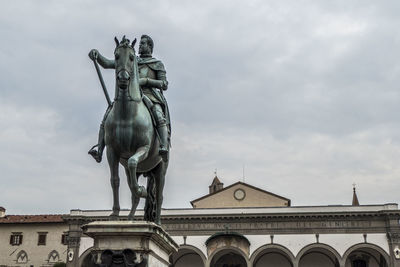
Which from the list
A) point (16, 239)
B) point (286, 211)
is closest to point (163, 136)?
point (286, 211)

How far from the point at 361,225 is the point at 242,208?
8.92m

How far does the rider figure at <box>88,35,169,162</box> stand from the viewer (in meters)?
6.47

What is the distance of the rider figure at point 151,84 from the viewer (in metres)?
6.47

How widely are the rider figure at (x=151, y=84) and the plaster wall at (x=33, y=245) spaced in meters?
39.2

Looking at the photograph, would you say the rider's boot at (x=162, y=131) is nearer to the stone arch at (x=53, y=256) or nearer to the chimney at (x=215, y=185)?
the stone arch at (x=53, y=256)

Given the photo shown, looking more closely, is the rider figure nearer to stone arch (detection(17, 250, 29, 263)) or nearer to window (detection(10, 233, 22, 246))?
stone arch (detection(17, 250, 29, 263))

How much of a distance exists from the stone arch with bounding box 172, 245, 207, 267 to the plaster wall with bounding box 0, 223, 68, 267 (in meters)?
10.4

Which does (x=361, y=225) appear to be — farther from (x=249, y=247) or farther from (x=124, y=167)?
(x=124, y=167)

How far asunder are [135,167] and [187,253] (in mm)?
34799

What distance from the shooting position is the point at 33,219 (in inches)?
1763

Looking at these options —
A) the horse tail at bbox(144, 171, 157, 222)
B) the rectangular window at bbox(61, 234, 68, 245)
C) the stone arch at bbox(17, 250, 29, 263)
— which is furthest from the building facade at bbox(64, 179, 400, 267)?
the horse tail at bbox(144, 171, 157, 222)

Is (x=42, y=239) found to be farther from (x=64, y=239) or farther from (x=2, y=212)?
(x=2, y=212)

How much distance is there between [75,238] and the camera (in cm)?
3959

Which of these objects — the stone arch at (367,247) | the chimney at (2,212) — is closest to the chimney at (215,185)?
the chimney at (2,212)
